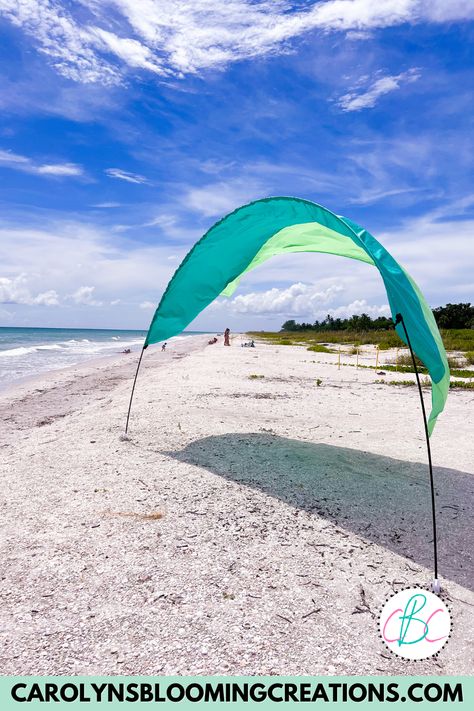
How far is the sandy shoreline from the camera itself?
276cm

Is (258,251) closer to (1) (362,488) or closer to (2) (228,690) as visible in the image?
(1) (362,488)

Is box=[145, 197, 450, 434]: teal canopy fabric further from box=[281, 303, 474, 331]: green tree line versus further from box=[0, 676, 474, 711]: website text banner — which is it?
box=[281, 303, 474, 331]: green tree line

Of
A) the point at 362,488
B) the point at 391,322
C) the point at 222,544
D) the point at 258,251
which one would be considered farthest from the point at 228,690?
the point at 391,322

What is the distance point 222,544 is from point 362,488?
2002 millimetres

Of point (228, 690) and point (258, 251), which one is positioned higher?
point (258, 251)

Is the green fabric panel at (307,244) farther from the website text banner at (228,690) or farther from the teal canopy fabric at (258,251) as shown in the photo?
the website text banner at (228,690)

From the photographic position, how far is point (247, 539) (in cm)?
401

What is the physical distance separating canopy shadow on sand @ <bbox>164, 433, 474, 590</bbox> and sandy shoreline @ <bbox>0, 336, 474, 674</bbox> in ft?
0.08

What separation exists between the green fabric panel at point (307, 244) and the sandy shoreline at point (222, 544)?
2.75 meters

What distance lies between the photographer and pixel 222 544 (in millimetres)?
3914

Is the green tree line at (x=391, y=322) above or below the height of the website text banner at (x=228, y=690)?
above

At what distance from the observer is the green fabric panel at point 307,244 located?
664cm

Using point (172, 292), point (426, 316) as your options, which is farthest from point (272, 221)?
point (426, 316)

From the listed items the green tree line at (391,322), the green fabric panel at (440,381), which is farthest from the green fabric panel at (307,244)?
the green tree line at (391,322)
